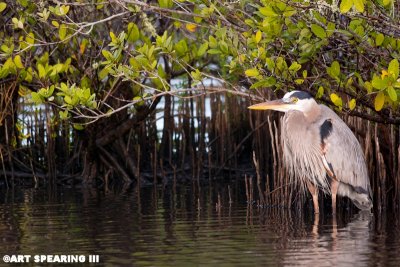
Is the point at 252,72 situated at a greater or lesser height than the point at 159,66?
lesser

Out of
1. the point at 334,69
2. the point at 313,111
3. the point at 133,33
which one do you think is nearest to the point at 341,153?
the point at 313,111

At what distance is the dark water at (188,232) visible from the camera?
6031 millimetres

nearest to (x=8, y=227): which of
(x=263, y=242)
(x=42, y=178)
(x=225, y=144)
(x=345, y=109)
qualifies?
(x=263, y=242)

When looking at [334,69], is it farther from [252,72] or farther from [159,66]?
[159,66]

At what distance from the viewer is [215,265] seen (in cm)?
573

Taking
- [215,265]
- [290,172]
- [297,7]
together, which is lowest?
[215,265]

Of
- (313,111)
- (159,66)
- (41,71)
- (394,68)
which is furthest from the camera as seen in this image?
(41,71)

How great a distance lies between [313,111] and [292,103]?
0.21 m

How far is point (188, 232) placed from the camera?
23.7 feet

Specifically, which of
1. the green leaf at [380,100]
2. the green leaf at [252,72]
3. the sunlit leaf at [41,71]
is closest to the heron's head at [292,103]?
the green leaf at [252,72]

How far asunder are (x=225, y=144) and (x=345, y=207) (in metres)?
2.94

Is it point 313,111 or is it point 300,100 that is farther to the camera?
point 313,111

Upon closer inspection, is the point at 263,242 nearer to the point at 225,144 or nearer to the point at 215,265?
the point at 215,265

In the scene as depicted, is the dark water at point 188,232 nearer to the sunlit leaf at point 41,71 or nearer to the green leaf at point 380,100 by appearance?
the green leaf at point 380,100
